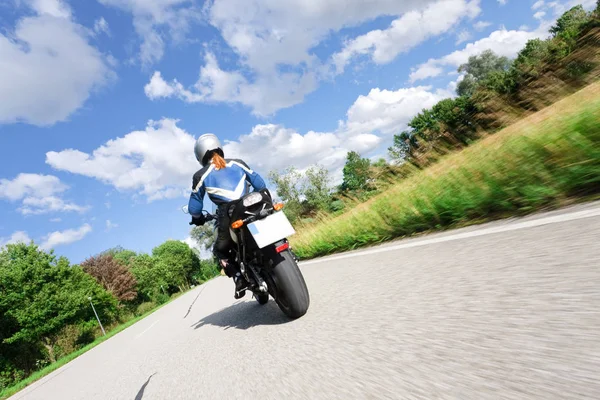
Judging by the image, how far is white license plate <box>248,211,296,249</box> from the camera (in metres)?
2.91

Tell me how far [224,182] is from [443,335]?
257cm

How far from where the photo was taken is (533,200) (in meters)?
3.13

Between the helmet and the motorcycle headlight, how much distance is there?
1.00m

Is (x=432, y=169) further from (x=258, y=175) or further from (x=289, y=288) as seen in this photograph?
(x=289, y=288)

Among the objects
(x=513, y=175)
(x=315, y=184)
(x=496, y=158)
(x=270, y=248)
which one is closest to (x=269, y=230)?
(x=270, y=248)

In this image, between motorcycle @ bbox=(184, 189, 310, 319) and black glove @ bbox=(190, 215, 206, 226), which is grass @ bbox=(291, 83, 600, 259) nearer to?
motorcycle @ bbox=(184, 189, 310, 319)

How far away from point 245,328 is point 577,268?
9.59ft

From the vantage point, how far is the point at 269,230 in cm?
296

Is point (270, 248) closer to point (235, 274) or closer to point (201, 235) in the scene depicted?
point (235, 274)

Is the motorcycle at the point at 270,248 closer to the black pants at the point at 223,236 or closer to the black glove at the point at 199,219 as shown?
the black pants at the point at 223,236

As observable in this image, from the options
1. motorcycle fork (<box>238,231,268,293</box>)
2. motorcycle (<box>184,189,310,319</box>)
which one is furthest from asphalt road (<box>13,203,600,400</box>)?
motorcycle fork (<box>238,231,268,293</box>)

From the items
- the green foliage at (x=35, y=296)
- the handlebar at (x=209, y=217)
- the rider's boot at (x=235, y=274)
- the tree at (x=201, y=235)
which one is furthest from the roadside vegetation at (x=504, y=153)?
the tree at (x=201, y=235)

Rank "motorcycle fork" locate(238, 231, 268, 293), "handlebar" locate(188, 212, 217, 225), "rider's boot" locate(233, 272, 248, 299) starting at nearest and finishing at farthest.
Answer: "motorcycle fork" locate(238, 231, 268, 293), "rider's boot" locate(233, 272, 248, 299), "handlebar" locate(188, 212, 217, 225)

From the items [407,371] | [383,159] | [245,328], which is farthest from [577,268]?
[383,159]
